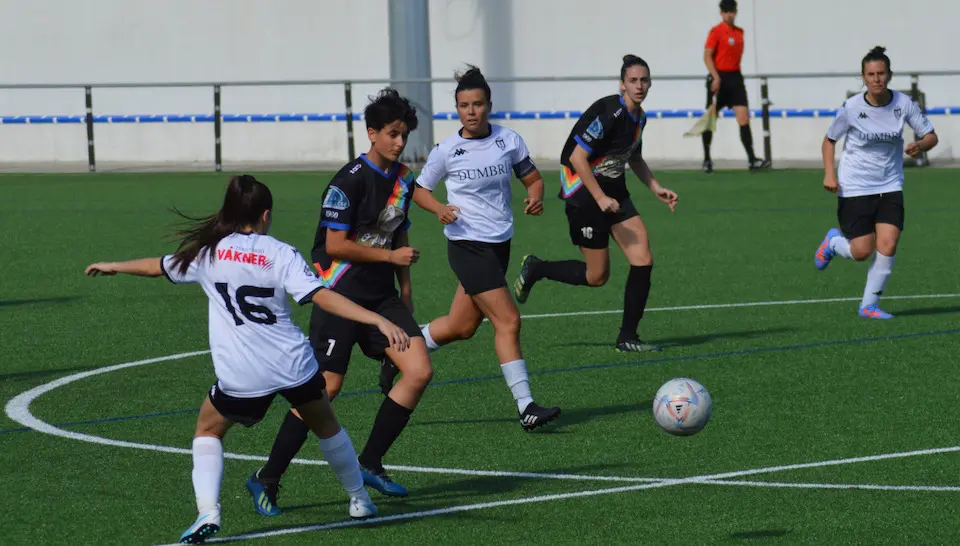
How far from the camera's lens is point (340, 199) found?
25.8 feet

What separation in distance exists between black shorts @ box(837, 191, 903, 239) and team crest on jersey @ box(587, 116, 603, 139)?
9.09ft

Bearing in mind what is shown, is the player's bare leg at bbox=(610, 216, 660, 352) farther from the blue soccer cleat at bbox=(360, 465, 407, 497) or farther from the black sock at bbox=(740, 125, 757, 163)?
the black sock at bbox=(740, 125, 757, 163)

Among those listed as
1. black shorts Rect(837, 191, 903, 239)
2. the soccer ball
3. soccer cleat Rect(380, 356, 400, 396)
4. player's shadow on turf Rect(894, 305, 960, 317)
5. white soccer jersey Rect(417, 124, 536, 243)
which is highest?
white soccer jersey Rect(417, 124, 536, 243)

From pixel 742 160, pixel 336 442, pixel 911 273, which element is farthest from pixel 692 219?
pixel 336 442

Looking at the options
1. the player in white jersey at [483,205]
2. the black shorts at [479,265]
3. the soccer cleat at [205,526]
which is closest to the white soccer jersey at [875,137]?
the player in white jersey at [483,205]

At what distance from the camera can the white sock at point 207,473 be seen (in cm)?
657

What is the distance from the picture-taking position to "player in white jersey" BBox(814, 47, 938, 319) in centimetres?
1280

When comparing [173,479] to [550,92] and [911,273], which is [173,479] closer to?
[911,273]

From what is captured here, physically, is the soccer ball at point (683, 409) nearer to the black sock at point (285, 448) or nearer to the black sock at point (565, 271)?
the black sock at point (285, 448)

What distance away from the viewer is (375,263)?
791cm

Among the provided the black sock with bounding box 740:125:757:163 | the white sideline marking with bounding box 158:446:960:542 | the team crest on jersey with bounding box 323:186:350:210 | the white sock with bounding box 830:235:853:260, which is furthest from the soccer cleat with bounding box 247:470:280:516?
the black sock with bounding box 740:125:757:163

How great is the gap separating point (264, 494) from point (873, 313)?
687 centimetres

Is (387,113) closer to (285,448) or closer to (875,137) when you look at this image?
(285,448)

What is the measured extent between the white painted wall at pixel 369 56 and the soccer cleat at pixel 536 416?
69.3ft
